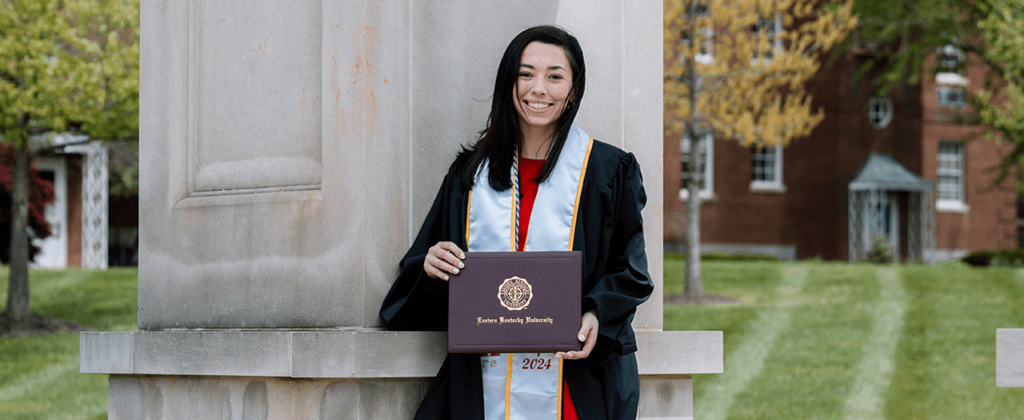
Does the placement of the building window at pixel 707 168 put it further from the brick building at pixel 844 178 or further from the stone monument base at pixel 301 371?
the stone monument base at pixel 301 371

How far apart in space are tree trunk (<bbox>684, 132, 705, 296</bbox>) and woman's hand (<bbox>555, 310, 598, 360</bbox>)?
1187 cm

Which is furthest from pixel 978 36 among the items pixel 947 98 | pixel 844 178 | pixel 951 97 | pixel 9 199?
pixel 9 199

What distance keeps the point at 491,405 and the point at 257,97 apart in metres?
1.52

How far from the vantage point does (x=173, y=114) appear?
12.9ft

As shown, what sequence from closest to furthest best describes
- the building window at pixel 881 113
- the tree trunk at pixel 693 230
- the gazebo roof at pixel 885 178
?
the tree trunk at pixel 693 230, the gazebo roof at pixel 885 178, the building window at pixel 881 113

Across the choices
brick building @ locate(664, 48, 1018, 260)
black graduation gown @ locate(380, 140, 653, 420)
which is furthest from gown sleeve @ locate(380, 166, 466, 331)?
brick building @ locate(664, 48, 1018, 260)

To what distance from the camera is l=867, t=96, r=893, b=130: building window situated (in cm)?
2781

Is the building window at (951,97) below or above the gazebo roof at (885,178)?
above

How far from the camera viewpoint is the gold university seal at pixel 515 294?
8.75 ft

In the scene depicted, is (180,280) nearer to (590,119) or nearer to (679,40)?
(590,119)

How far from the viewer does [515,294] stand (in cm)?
267

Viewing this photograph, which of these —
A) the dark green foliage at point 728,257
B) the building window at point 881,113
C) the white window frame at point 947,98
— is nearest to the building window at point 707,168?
the dark green foliage at point 728,257

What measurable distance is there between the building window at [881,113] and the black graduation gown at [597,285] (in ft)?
87.3

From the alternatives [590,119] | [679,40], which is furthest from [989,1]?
[590,119]
